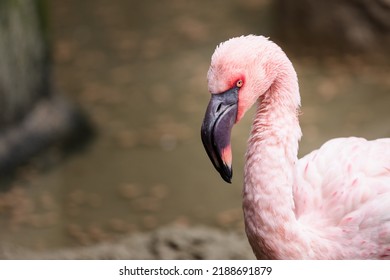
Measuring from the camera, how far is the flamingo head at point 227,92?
2021 millimetres

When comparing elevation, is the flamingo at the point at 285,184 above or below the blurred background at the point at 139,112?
below

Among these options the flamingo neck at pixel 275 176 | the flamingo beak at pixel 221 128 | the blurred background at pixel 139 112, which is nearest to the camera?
the flamingo beak at pixel 221 128

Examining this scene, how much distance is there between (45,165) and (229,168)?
3675mm

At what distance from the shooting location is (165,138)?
18.9ft

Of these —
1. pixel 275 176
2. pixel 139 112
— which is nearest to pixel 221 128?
pixel 275 176

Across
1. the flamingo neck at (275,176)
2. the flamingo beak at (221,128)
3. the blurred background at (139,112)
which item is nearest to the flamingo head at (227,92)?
the flamingo beak at (221,128)

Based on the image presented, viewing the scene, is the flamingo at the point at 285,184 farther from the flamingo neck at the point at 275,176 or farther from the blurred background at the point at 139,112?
A: the blurred background at the point at 139,112

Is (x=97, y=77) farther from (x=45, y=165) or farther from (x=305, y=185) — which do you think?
(x=305, y=185)

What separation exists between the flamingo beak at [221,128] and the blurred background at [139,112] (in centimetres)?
239

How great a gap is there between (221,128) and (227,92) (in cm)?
11

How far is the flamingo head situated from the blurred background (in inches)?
94.1

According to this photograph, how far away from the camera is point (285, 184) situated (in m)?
2.22

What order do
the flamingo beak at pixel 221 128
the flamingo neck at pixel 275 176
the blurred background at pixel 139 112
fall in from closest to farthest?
the flamingo beak at pixel 221 128
the flamingo neck at pixel 275 176
the blurred background at pixel 139 112

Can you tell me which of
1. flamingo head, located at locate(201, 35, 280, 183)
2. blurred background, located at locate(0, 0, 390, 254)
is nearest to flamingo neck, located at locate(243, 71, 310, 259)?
flamingo head, located at locate(201, 35, 280, 183)
